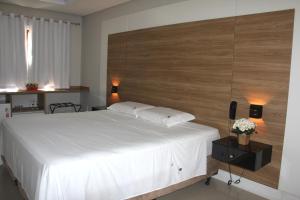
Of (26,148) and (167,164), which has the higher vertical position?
(26,148)

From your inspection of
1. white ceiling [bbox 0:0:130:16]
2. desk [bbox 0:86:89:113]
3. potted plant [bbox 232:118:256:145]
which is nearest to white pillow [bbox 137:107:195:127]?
potted plant [bbox 232:118:256:145]

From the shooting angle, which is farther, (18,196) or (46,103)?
(46,103)

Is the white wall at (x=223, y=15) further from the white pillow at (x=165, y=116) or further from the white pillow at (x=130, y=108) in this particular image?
the white pillow at (x=130, y=108)

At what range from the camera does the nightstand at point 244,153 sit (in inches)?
103

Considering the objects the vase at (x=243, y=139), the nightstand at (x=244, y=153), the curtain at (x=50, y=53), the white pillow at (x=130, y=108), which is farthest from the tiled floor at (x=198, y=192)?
the curtain at (x=50, y=53)

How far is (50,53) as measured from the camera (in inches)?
218

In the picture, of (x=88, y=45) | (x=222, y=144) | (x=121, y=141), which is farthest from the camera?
(x=88, y=45)

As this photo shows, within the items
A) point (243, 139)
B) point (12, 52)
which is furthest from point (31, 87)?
point (243, 139)

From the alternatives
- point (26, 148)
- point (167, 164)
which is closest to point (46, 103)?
point (26, 148)

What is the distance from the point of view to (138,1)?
4.46 meters

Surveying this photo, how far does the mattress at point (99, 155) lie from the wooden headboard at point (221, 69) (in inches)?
18.2

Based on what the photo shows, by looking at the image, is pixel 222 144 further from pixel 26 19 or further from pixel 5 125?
pixel 26 19

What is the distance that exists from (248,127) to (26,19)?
15.4 feet

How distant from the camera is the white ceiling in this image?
472 centimetres
